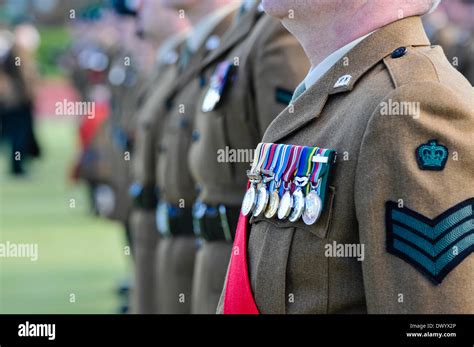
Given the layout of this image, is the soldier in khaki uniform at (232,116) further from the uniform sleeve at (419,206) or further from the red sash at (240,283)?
the uniform sleeve at (419,206)

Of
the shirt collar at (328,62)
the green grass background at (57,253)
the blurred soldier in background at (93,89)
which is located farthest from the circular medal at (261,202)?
the blurred soldier in background at (93,89)

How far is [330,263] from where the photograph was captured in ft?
8.96

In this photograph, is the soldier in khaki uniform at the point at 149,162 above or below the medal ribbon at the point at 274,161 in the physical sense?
above

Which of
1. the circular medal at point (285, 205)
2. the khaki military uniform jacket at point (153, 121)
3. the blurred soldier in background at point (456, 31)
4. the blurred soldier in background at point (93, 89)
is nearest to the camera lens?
the circular medal at point (285, 205)

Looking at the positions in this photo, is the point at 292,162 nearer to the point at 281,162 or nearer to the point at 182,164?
the point at 281,162

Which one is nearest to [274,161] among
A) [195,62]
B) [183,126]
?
[183,126]

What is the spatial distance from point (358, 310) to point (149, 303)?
157 inches

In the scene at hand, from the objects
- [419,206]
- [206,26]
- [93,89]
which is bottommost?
[419,206]

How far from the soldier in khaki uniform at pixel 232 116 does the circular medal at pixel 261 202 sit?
150 centimetres

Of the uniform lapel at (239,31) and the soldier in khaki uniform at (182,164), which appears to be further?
the soldier in khaki uniform at (182,164)

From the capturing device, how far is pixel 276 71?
14.9ft

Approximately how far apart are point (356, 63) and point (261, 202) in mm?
352

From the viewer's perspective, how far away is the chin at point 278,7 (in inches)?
118
